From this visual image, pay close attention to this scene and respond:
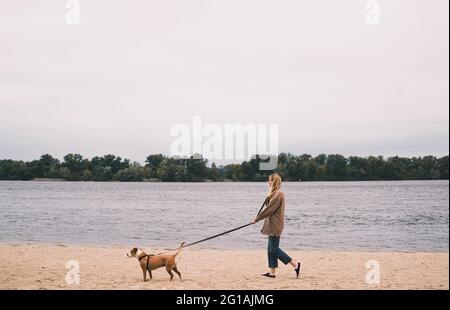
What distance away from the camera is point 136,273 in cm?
1081

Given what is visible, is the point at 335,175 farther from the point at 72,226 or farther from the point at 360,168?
the point at 72,226

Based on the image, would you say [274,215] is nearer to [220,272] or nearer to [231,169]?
[220,272]

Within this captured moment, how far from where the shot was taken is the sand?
938 centimetres

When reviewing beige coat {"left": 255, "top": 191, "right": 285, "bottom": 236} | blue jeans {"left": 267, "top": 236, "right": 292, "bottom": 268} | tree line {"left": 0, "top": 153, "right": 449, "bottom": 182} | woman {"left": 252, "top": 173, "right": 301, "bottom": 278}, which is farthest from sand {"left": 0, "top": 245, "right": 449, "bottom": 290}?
tree line {"left": 0, "top": 153, "right": 449, "bottom": 182}

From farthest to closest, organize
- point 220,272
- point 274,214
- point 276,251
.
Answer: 1. point 220,272
2. point 276,251
3. point 274,214

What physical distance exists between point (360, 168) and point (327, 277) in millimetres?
156927

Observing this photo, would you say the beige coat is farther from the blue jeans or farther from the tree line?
the tree line

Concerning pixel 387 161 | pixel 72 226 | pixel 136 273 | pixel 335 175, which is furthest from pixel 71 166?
pixel 136 273

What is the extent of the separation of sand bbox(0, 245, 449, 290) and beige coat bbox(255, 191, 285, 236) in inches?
42.9

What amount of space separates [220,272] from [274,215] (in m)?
2.62

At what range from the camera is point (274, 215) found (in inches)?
376

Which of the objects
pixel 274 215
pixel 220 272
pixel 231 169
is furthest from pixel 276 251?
pixel 231 169

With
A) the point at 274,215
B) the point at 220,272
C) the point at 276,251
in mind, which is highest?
the point at 274,215
